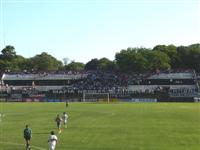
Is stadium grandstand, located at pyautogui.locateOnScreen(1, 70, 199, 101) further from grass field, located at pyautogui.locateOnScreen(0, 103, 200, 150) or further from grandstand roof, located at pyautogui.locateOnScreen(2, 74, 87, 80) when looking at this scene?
grass field, located at pyautogui.locateOnScreen(0, 103, 200, 150)

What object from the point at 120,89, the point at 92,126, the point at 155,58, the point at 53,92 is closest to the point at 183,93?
the point at 120,89

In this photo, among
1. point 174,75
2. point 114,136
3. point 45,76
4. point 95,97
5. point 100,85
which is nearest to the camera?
point 114,136

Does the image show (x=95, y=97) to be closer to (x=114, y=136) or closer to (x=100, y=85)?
(x=100, y=85)

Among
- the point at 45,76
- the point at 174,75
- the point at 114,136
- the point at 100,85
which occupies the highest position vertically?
the point at 45,76

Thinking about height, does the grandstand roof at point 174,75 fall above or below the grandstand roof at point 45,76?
below

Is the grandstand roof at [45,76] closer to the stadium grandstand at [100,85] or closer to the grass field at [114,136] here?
the stadium grandstand at [100,85]

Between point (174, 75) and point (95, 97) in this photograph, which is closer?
point (95, 97)

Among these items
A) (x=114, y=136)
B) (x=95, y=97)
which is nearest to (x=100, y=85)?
(x=95, y=97)

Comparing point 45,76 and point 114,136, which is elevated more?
point 45,76

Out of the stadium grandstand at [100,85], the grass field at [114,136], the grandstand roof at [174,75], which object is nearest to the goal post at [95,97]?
the stadium grandstand at [100,85]

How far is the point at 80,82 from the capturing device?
156625 mm

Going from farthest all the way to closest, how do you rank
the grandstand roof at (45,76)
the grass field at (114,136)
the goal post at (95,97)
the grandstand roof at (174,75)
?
the grandstand roof at (45,76) → the grandstand roof at (174,75) → the goal post at (95,97) → the grass field at (114,136)

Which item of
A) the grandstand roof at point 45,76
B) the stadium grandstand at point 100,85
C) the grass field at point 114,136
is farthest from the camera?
the grandstand roof at point 45,76

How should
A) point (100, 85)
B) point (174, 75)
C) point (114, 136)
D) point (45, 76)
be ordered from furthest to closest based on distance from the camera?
point (45, 76) → point (174, 75) → point (100, 85) → point (114, 136)
